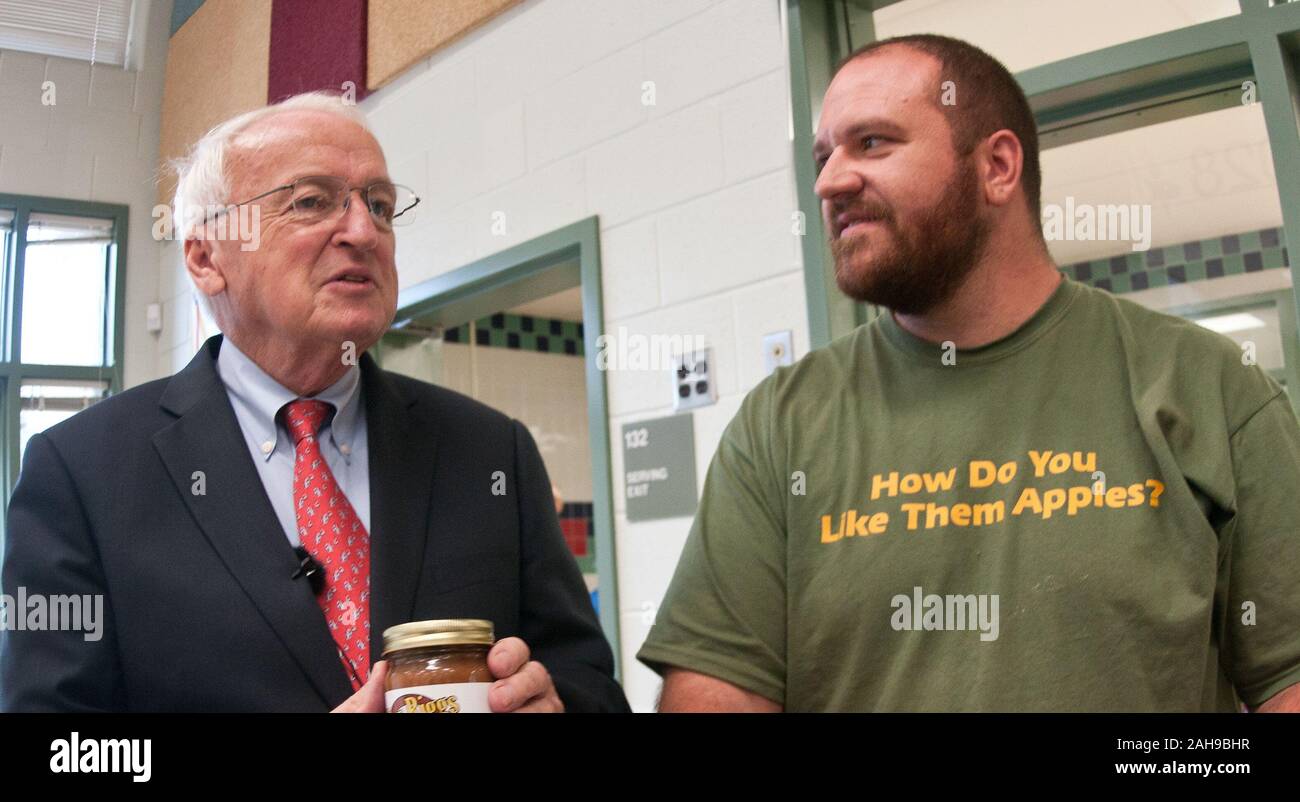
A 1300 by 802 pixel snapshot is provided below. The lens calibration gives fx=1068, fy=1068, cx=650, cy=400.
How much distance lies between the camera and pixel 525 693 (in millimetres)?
714

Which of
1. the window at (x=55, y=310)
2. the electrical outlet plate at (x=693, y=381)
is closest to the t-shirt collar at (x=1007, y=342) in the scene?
the electrical outlet plate at (x=693, y=381)

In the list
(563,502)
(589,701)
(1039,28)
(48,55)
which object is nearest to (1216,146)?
(1039,28)

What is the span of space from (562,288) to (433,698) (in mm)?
2250

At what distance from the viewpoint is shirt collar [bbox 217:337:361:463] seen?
105 cm

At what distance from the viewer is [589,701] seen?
37.4 inches

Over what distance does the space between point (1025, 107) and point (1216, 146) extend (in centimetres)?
96

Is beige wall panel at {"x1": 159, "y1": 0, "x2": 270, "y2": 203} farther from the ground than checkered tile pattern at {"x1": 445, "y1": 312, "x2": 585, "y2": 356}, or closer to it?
farther from the ground

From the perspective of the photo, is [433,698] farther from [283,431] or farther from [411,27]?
[411,27]

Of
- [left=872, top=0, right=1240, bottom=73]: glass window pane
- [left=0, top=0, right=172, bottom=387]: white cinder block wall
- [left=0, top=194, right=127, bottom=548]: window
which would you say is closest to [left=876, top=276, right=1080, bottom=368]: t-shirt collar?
[left=872, top=0, right=1240, bottom=73]: glass window pane

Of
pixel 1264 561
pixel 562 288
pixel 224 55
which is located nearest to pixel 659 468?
pixel 562 288

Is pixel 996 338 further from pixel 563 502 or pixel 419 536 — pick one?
pixel 563 502

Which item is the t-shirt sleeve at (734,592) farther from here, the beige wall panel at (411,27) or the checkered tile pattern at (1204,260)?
the beige wall panel at (411,27)

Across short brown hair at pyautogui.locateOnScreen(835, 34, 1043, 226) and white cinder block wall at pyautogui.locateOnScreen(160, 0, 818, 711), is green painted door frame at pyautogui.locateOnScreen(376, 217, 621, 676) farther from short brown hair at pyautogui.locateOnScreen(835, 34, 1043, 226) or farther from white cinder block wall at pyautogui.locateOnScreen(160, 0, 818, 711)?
short brown hair at pyautogui.locateOnScreen(835, 34, 1043, 226)
